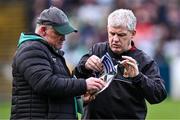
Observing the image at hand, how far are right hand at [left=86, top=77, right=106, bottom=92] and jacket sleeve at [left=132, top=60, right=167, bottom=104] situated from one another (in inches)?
17.4

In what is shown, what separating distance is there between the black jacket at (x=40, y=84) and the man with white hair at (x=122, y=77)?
585mm

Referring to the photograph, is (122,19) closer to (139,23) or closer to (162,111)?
(162,111)

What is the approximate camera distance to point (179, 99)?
2142 cm

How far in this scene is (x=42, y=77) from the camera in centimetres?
809

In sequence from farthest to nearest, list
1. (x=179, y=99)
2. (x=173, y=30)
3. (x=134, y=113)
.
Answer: (x=173, y=30), (x=179, y=99), (x=134, y=113)

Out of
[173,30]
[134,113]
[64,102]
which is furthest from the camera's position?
[173,30]

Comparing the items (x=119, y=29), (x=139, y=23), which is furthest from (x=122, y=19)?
(x=139, y=23)

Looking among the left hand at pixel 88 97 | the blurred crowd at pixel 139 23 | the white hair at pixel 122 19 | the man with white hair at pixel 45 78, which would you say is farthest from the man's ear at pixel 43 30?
the blurred crowd at pixel 139 23

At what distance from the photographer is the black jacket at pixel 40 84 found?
8.11 metres

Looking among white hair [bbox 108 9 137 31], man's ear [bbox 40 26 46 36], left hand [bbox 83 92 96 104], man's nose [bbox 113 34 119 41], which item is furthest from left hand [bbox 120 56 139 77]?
man's ear [bbox 40 26 46 36]

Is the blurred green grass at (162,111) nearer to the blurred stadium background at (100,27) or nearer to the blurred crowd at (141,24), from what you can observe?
the blurred stadium background at (100,27)

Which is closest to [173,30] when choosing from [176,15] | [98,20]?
[176,15]

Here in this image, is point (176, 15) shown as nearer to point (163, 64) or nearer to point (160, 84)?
point (163, 64)

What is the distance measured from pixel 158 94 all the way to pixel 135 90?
0.26 meters
